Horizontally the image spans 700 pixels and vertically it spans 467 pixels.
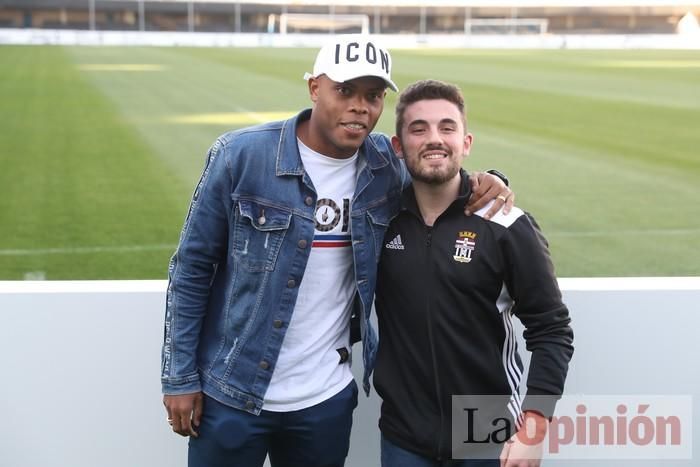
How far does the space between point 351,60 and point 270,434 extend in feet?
3.30

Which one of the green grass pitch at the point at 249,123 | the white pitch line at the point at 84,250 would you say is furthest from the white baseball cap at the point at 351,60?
the white pitch line at the point at 84,250

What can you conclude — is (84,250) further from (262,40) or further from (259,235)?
(262,40)

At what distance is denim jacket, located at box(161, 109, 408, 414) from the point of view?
7.54ft

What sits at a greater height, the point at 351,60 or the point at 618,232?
the point at 351,60

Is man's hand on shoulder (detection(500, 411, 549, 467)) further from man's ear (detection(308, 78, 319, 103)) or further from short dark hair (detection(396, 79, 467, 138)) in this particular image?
man's ear (detection(308, 78, 319, 103))

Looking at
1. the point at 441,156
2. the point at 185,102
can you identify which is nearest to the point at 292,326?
the point at 441,156

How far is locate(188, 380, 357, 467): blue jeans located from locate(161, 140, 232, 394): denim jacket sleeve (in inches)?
4.6

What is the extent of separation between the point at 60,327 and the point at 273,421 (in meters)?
0.91

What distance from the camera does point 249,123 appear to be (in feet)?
40.7

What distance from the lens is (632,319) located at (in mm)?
2957

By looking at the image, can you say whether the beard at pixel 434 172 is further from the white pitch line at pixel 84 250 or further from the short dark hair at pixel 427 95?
the white pitch line at pixel 84 250

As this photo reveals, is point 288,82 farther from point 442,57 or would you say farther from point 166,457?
point 166,457

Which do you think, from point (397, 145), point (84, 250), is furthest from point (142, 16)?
point (397, 145)

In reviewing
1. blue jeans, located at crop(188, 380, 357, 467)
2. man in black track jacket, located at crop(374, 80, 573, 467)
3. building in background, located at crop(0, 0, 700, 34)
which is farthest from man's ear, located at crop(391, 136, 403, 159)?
building in background, located at crop(0, 0, 700, 34)
